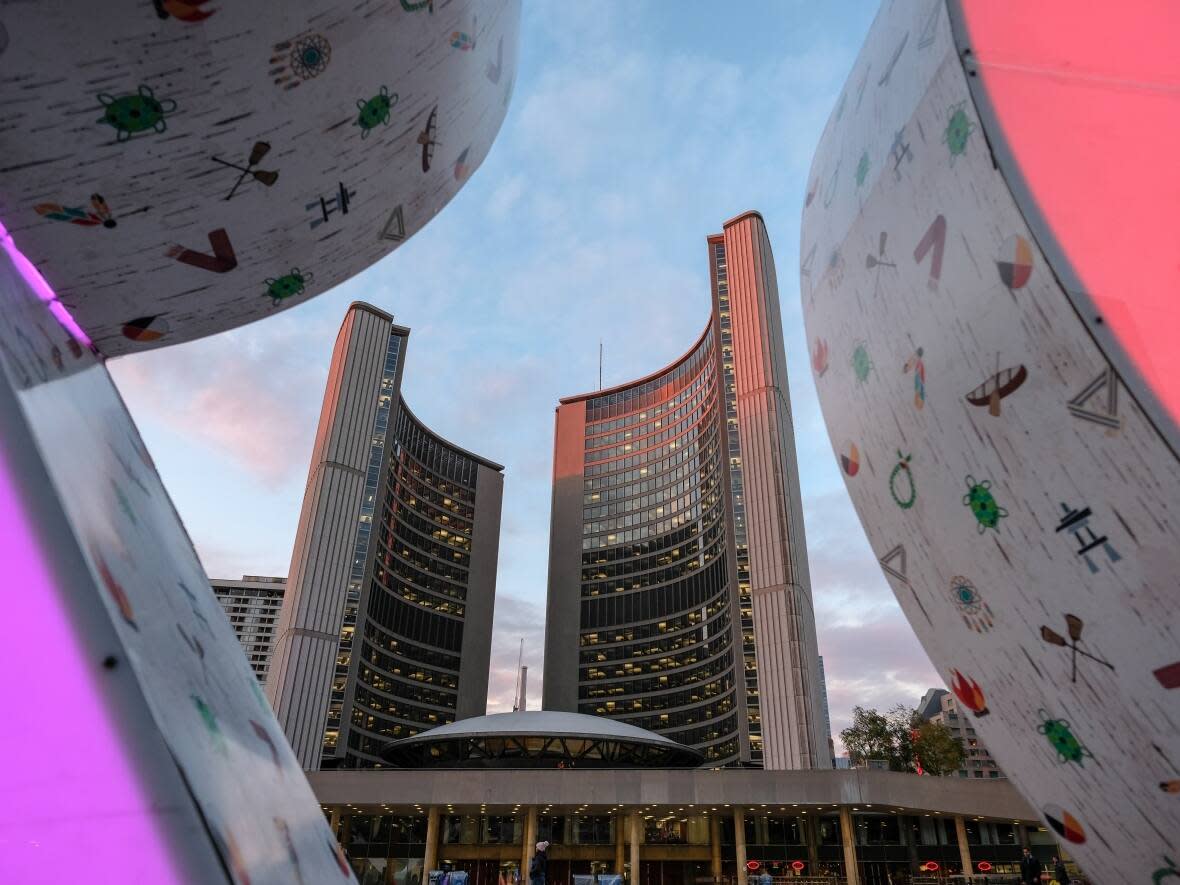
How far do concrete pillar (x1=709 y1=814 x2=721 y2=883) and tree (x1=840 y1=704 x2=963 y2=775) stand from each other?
20.8 meters

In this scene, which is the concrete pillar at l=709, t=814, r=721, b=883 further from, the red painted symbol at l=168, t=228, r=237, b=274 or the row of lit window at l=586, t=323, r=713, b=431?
the row of lit window at l=586, t=323, r=713, b=431

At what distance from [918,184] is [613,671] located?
3755 inches

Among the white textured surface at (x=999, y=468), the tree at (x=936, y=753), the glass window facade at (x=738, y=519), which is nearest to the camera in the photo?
the white textured surface at (x=999, y=468)

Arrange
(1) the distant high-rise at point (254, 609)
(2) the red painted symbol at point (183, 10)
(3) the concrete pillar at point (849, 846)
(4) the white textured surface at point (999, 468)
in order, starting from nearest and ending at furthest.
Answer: (2) the red painted symbol at point (183, 10) → (4) the white textured surface at point (999, 468) → (3) the concrete pillar at point (849, 846) → (1) the distant high-rise at point (254, 609)

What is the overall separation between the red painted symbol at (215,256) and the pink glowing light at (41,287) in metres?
0.36

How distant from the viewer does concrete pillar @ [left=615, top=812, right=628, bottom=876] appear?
43.7 m

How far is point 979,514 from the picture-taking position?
241 cm

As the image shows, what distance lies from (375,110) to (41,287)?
1154mm

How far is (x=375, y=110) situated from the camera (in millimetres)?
2477

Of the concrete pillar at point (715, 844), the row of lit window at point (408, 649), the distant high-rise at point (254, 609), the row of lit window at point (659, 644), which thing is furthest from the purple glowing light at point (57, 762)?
the distant high-rise at point (254, 609)

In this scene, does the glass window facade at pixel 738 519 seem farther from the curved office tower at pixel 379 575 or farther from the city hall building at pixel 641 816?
the curved office tower at pixel 379 575

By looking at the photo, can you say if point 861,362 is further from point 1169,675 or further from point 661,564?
point 661,564

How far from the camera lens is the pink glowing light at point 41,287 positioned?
2.20 meters

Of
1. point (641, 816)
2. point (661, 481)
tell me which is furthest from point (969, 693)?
point (661, 481)
